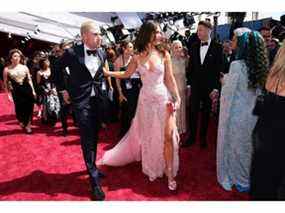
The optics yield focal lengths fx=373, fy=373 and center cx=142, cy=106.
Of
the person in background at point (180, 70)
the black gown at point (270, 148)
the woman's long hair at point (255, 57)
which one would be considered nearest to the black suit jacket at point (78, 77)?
the woman's long hair at point (255, 57)

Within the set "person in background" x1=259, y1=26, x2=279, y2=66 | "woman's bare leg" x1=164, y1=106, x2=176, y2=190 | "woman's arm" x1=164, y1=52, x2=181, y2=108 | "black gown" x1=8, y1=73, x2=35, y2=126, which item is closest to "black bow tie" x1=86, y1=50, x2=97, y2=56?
"woman's arm" x1=164, y1=52, x2=181, y2=108

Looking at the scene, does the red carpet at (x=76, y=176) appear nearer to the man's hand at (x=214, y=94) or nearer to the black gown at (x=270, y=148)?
the man's hand at (x=214, y=94)

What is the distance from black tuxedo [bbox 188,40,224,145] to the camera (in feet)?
16.4

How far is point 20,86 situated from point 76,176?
302 centimetres

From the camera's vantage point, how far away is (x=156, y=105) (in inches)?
155

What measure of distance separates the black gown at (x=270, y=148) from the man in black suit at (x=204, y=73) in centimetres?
237

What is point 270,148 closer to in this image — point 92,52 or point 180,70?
point 92,52

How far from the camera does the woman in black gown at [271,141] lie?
2.37 meters

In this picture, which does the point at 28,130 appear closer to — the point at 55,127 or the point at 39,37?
the point at 55,127

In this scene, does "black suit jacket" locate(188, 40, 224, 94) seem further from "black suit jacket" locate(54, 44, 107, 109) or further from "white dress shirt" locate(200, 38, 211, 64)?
"black suit jacket" locate(54, 44, 107, 109)

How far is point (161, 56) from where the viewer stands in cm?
390

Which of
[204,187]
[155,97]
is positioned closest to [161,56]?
[155,97]

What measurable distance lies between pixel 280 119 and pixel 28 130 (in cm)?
514

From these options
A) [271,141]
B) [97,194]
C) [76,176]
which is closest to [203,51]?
[76,176]
